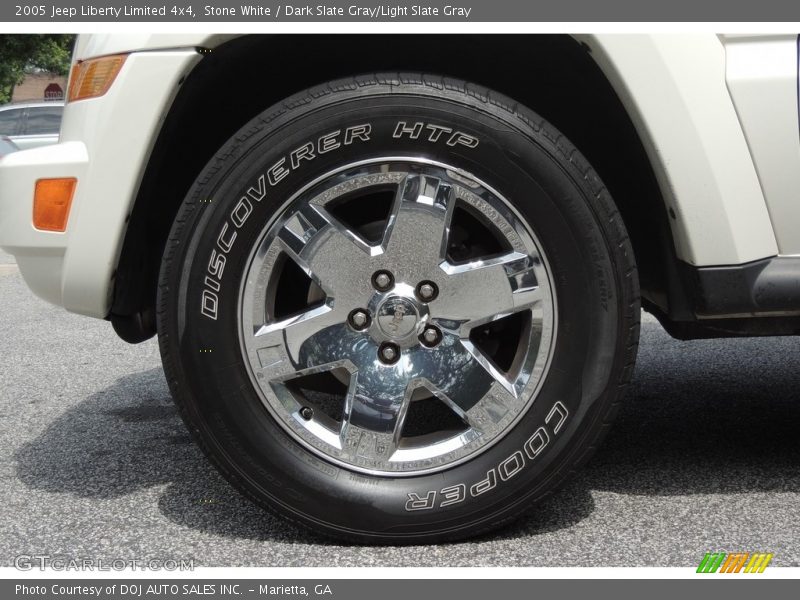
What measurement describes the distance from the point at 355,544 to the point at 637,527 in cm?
70

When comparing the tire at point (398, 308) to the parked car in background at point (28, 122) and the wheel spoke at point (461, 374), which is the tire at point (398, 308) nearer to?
the wheel spoke at point (461, 374)

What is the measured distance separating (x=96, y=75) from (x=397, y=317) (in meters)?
0.90

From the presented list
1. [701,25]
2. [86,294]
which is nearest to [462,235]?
[701,25]

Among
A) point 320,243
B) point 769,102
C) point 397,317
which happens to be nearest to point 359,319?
point 397,317

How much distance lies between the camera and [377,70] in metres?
2.06

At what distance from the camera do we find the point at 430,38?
2035 millimetres

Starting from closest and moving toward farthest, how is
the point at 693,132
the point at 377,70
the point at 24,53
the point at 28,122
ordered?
the point at 693,132 < the point at 377,70 < the point at 28,122 < the point at 24,53

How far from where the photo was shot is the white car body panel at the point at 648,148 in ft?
6.02

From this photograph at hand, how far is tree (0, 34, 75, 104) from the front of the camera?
80.0ft

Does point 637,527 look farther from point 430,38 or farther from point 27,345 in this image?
point 27,345

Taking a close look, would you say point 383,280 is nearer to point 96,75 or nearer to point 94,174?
point 94,174

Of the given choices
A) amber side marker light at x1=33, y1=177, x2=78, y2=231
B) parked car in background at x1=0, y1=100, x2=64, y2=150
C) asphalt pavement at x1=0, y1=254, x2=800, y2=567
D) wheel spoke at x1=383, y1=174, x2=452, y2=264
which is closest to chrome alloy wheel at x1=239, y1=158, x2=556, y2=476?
wheel spoke at x1=383, y1=174, x2=452, y2=264

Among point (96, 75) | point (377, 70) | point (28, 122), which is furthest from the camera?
point (28, 122)

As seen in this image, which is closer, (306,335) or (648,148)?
(648,148)
